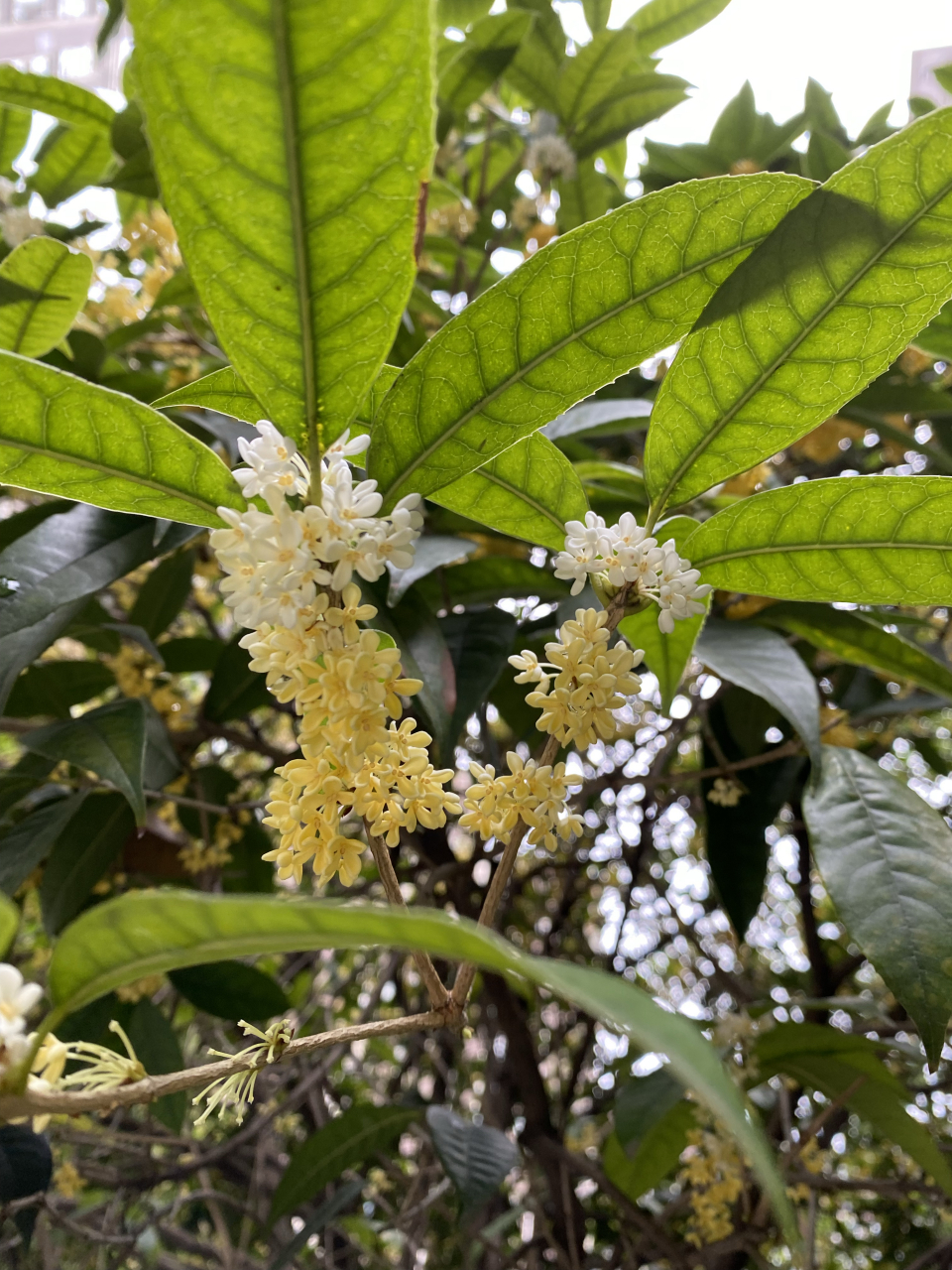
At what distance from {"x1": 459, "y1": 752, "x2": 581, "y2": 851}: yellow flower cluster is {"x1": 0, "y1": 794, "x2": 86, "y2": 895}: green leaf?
0.56 metres

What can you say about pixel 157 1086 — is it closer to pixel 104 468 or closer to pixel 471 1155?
pixel 104 468

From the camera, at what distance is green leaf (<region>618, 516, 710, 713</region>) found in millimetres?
693

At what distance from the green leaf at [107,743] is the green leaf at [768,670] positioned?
0.49m

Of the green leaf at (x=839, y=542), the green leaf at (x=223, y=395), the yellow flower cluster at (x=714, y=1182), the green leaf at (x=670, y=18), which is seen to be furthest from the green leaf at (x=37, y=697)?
the green leaf at (x=670, y=18)

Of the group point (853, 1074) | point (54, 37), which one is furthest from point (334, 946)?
point (54, 37)

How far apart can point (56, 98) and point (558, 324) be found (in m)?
1.21

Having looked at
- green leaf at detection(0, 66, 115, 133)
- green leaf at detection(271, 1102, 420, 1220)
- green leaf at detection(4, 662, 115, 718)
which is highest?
green leaf at detection(0, 66, 115, 133)

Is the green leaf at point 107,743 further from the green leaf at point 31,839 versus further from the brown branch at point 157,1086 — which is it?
the brown branch at point 157,1086

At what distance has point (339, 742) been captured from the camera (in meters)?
0.43

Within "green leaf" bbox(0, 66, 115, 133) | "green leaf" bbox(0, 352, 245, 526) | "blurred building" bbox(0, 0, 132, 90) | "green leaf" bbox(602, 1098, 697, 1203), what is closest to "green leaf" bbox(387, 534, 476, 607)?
"green leaf" bbox(0, 352, 245, 526)

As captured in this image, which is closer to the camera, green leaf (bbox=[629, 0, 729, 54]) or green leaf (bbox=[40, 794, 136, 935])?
green leaf (bbox=[40, 794, 136, 935])

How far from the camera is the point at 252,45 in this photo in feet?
1.24

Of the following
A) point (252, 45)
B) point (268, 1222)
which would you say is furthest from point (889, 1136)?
point (252, 45)

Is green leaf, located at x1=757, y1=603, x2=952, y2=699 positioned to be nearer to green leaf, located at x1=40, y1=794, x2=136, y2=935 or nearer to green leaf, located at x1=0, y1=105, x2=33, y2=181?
green leaf, located at x1=40, y1=794, x2=136, y2=935
